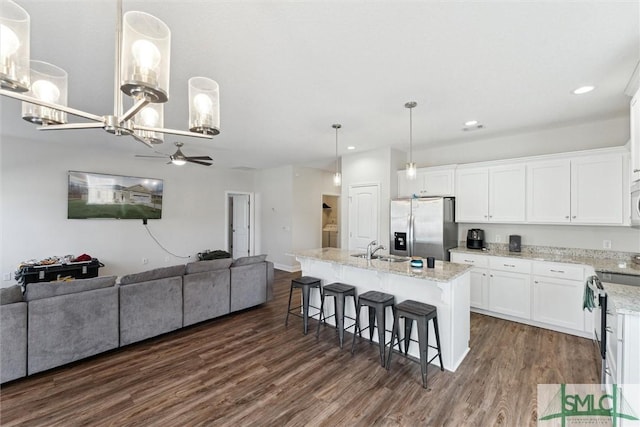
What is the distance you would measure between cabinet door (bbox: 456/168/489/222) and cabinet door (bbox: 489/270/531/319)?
0.88m

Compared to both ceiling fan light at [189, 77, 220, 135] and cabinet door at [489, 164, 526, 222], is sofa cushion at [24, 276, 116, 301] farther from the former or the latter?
cabinet door at [489, 164, 526, 222]

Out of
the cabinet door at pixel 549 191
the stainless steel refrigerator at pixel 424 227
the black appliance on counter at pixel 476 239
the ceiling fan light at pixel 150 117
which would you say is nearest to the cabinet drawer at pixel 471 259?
the stainless steel refrigerator at pixel 424 227

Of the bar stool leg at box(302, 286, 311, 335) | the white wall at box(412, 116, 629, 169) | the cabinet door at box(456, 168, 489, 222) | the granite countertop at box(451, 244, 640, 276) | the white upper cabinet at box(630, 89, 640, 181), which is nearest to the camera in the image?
the white upper cabinet at box(630, 89, 640, 181)

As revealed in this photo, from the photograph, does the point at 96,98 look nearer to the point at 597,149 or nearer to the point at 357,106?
the point at 357,106

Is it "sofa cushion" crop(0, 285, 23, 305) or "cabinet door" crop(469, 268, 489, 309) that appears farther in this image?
"cabinet door" crop(469, 268, 489, 309)

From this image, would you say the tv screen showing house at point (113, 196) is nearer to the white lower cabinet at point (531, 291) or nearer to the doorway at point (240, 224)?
the doorway at point (240, 224)

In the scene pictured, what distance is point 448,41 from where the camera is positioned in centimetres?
193

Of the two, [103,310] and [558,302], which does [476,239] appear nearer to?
[558,302]

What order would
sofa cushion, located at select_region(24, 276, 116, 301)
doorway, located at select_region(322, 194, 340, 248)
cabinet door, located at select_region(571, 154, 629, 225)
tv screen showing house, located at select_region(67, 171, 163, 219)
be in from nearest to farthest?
sofa cushion, located at select_region(24, 276, 116, 301) → cabinet door, located at select_region(571, 154, 629, 225) → tv screen showing house, located at select_region(67, 171, 163, 219) → doorway, located at select_region(322, 194, 340, 248)

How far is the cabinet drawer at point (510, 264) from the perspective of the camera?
358 cm

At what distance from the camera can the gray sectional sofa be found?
2.38 metres

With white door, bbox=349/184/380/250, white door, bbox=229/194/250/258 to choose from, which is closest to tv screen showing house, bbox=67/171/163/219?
white door, bbox=229/194/250/258

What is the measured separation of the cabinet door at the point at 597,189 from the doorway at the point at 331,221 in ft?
18.9

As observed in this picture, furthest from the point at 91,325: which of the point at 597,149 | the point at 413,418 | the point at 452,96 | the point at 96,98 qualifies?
the point at 597,149
